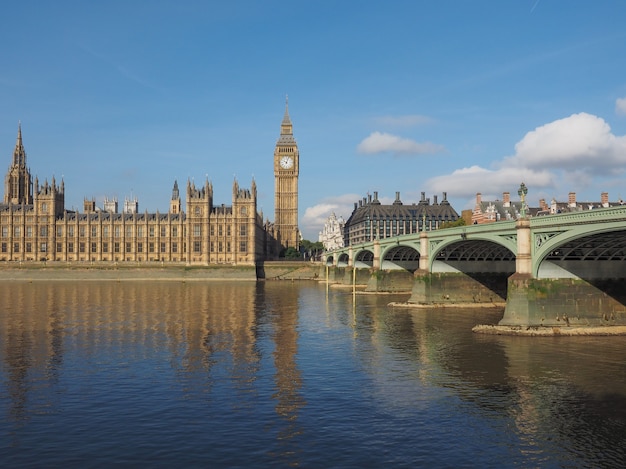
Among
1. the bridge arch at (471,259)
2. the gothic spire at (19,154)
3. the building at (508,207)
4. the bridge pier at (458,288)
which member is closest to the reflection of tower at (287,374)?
the bridge pier at (458,288)

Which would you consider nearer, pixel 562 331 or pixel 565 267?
pixel 562 331

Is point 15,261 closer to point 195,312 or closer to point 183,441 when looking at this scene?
point 195,312

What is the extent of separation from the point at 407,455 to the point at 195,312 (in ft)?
157

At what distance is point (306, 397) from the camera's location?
27953 millimetres

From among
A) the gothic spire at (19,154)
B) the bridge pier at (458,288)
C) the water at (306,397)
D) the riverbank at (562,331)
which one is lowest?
the water at (306,397)

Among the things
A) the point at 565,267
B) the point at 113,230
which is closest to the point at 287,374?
the point at 565,267

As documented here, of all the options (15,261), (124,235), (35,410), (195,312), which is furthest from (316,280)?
(35,410)

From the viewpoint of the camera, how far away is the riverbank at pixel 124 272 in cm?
14125

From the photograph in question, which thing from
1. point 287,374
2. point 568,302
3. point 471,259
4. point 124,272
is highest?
point 471,259

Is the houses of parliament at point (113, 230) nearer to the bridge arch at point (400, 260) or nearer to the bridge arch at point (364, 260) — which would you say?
the bridge arch at point (364, 260)

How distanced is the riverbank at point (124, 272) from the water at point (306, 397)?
92.7 metres

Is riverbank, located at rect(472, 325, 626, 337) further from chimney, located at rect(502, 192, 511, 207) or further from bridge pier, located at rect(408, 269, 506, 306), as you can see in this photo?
chimney, located at rect(502, 192, 511, 207)

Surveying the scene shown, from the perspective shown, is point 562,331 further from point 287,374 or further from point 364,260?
point 364,260

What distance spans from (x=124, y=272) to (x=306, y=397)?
4917 inches
